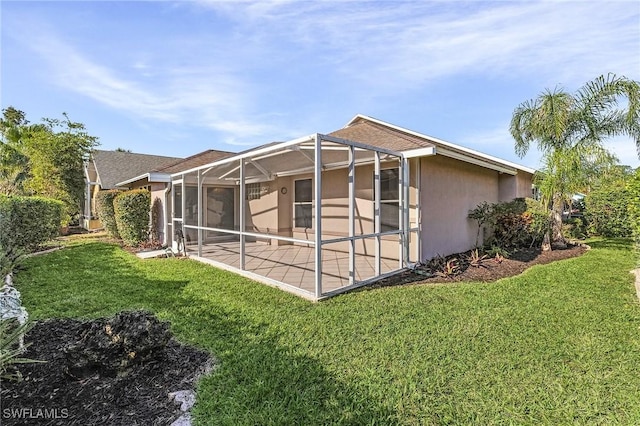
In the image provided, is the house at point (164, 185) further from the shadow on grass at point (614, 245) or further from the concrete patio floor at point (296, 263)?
the shadow on grass at point (614, 245)

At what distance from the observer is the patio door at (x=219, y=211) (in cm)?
1416

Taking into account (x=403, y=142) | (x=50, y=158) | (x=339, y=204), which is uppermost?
(x=50, y=158)

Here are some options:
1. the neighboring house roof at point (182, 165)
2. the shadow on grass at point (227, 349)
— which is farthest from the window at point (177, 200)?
the shadow on grass at point (227, 349)

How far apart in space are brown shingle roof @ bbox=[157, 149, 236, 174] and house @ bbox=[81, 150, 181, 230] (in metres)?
9.35

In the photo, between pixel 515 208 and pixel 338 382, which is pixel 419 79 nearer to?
pixel 515 208

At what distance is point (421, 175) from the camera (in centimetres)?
882

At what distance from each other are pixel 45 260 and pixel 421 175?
11.4 m

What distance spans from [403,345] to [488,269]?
5278mm

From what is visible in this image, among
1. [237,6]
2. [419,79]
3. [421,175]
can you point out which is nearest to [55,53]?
[237,6]

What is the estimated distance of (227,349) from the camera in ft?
13.4

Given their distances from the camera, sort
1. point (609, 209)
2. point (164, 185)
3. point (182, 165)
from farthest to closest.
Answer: point (609, 209)
point (182, 165)
point (164, 185)

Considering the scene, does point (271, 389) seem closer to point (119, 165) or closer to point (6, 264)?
point (6, 264)

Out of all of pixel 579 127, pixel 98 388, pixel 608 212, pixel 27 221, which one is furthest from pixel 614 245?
pixel 27 221

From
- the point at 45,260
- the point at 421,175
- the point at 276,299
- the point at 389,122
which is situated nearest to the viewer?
the point at 276,299
